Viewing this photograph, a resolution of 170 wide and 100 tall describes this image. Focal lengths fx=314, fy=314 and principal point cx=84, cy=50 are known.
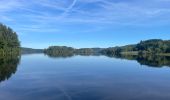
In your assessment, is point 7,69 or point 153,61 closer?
point 7,69

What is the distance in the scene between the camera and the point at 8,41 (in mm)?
116375

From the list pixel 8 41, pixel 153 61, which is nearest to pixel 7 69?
pixel 153 61

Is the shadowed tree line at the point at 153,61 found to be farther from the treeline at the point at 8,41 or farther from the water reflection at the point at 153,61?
the treeline at the point at 8,41

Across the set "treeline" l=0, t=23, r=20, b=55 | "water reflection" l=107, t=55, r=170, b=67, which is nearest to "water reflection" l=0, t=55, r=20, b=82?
"water reflection" l=107, t=55, r=170, b=67

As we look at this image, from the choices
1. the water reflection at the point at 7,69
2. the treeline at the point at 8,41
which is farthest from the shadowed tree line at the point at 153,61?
the treeline at the point at 8,41

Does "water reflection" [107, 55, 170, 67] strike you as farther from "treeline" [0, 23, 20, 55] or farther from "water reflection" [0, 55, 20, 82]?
"treeline" [0, 23, 20, 55]

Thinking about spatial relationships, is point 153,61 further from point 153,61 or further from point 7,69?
point 7,69

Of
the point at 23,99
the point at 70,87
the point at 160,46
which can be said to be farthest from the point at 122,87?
the point at 160,46

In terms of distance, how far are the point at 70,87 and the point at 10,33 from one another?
329 feet

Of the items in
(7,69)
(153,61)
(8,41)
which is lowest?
(7,69)

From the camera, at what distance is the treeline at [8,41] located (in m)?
105

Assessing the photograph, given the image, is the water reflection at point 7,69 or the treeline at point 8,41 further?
the treeline at point 8,41

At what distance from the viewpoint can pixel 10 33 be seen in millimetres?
123500

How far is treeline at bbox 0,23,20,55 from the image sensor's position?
105 m
